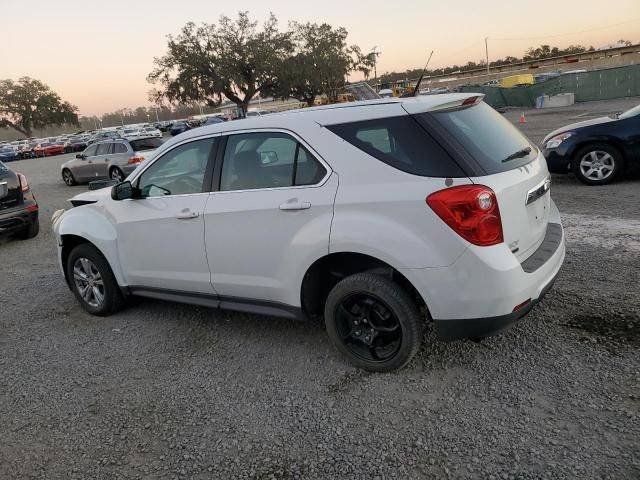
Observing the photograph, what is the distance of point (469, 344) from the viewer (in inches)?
142

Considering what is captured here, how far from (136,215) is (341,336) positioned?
6.70 ft

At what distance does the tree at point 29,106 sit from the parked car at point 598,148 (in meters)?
98.8

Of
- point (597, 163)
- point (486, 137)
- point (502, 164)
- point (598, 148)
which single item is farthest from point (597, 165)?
point (502, 164)

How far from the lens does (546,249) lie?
329 centimetres

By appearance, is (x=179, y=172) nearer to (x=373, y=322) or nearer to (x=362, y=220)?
(x=362, y=220)

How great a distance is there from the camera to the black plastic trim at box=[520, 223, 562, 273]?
302 centimetres

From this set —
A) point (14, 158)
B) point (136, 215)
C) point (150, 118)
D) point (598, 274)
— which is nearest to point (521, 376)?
point (598, 274)

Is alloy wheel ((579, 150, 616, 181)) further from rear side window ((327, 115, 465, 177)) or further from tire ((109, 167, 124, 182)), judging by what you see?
tire ((109, 167, 124, 182))

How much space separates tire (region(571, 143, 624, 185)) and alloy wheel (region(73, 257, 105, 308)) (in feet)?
23.9

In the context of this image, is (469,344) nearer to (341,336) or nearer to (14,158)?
(341,336)

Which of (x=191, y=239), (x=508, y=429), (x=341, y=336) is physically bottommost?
(x=508, y=429)

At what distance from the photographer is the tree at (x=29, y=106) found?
288 ft

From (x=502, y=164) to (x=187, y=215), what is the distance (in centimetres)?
225

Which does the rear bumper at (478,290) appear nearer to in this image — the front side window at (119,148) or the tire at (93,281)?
the tire at (93,281)
